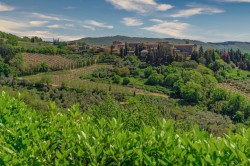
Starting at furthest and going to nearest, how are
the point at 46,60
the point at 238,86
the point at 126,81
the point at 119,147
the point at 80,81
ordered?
the point at 46,60 < the point at 238,86 < the point at 126,81 < the point at 80,81 < the point at 119,147

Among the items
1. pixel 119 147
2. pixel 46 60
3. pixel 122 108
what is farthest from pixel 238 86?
pixel 119 147

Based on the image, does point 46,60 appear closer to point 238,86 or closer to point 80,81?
point 80,81

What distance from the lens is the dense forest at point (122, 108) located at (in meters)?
3.36

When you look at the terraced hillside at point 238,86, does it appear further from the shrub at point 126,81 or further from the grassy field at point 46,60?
the grassy field at point 46,60

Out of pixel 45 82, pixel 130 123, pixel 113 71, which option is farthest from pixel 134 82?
pixel 130 123

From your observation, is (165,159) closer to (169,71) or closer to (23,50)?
(169,71)

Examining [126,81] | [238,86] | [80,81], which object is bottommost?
[238,86]

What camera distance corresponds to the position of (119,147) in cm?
338

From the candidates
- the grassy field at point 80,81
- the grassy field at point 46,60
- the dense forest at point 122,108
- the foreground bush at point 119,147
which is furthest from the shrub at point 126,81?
the foreground bush at point 119,147

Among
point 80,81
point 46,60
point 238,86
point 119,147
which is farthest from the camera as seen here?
point 46,60

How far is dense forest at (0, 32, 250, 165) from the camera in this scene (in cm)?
336

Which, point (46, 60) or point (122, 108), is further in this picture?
point (46, 60)

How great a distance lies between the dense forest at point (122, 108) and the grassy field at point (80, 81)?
28 centimetres

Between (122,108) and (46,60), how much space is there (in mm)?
95669
